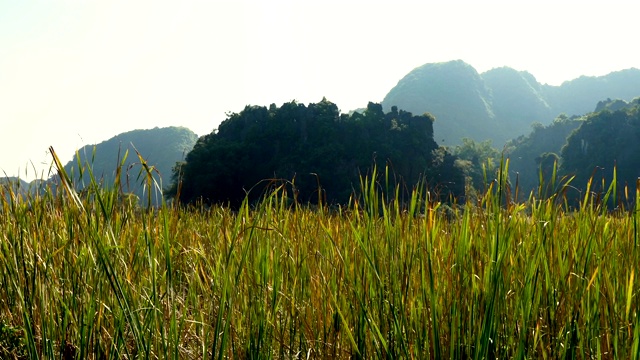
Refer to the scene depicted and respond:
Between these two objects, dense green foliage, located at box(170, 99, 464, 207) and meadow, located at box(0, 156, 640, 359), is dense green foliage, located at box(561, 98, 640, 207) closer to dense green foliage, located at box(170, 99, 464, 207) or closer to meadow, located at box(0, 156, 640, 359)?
dense green foliage, located at box(170, 99, 464, 207)

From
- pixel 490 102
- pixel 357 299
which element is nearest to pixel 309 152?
pixel 357 299

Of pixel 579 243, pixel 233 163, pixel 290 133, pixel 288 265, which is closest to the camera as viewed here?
pixel 579 243

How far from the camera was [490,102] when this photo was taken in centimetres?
19512

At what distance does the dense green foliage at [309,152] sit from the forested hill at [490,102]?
463ft

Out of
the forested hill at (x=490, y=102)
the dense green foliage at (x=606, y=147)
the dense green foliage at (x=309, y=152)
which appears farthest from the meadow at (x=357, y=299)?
the forested hill at (x=490, y=102)

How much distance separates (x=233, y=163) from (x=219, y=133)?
4.79 meters

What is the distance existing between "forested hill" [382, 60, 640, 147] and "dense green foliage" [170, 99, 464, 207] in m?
141

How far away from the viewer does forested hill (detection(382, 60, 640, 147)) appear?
181125mm

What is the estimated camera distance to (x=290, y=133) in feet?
115

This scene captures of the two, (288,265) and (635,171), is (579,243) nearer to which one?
(288,265)

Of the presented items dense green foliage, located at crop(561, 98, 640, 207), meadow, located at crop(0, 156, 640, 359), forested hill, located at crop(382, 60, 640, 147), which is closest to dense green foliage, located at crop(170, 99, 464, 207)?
dense green foliage, located at crop(561, 98, 640, 207)

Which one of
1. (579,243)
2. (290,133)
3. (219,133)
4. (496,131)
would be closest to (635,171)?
(290,133)

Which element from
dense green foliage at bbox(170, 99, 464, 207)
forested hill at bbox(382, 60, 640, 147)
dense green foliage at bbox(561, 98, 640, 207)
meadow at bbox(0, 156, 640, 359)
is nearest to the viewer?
meadow at bbox(0, 156, 640, 359)

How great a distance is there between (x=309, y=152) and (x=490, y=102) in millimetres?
171929
